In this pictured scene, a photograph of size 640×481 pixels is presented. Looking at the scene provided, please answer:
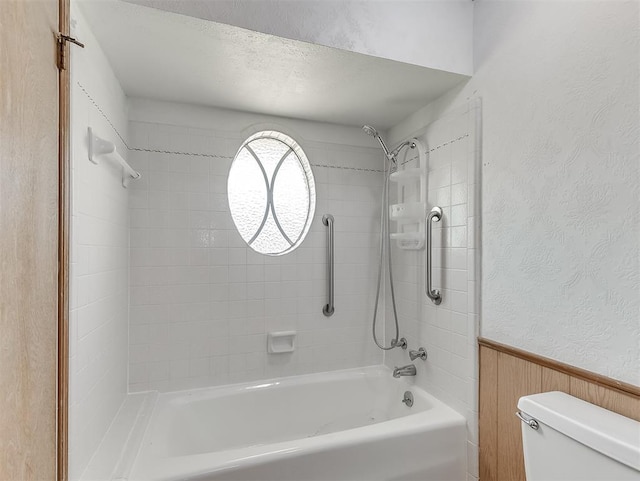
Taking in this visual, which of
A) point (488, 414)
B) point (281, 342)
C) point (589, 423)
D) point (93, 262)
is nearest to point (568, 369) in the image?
point (589, 423)

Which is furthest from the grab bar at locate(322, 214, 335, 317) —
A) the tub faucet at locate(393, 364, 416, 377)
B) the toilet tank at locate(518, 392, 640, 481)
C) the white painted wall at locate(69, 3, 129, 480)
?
the toilet tank at locate(518, 392, 640, 481)

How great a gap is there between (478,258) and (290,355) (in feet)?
4.32

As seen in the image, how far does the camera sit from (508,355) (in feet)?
4.69

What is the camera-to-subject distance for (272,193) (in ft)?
7.89

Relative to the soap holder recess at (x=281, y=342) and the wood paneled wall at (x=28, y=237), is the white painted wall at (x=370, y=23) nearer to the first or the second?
the wood paneled wall at (x=28, y=237)

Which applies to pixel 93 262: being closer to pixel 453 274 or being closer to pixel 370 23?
pixel 370 23

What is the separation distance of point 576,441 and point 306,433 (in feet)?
5.00

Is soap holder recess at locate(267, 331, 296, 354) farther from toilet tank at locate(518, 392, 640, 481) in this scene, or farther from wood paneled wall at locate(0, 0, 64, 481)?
toilet tank at locate(518, 392, 640, 481)

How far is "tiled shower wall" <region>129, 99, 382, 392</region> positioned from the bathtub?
0.12m

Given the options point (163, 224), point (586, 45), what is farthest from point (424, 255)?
point (163, 224)

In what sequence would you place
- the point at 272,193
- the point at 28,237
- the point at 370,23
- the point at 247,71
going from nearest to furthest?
the point at 28,237, the point at 370,23, the point at 247,71, the point at 272,193

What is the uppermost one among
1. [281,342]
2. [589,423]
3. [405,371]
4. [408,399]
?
[589,423]

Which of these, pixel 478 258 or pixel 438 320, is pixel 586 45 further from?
pixel 438 320

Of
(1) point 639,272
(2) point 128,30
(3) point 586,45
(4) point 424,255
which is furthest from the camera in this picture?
(4) point 424,255
